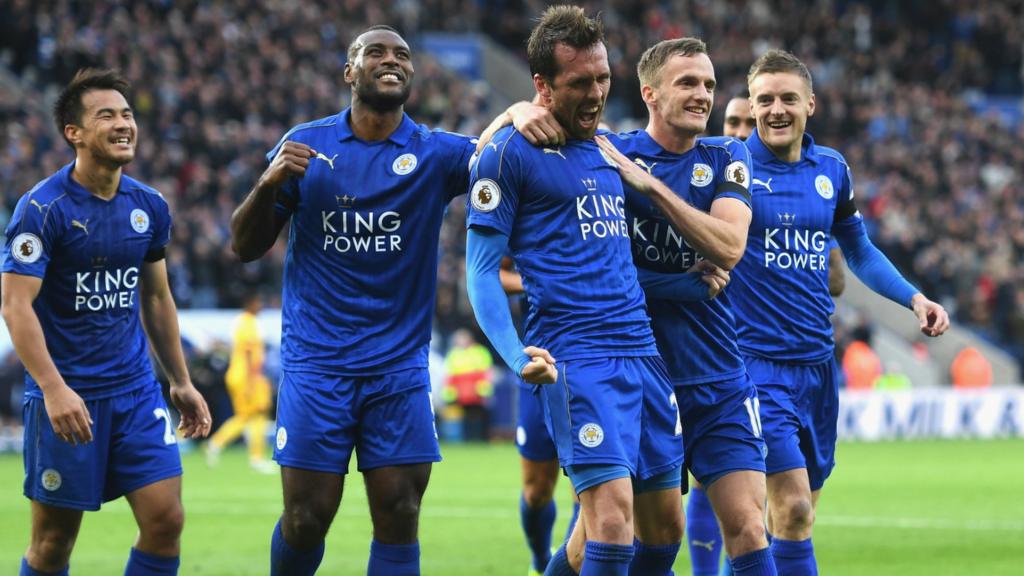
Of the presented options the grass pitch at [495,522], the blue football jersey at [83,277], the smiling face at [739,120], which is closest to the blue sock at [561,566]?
the blue football jersey at [83,277]

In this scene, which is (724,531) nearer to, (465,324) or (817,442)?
(817,442)

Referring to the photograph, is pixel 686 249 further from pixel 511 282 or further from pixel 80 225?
pixel 80 225

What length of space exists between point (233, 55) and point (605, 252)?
2205 centimetres

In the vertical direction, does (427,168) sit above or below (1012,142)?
below

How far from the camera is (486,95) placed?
33125mm

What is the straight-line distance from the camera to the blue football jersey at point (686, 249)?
6.68m

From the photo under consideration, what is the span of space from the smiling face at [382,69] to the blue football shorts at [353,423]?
3.75 ft

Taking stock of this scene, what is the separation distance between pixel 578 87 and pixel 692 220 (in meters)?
0.69

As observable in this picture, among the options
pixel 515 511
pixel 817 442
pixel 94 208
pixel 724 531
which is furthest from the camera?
pixel 515 511

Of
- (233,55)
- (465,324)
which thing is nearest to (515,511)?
(465,324)

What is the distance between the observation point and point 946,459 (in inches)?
826

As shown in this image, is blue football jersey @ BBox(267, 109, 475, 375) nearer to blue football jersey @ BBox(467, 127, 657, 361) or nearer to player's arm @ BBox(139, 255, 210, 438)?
blue football jersey @ BBox(467, 127, 657, 361)

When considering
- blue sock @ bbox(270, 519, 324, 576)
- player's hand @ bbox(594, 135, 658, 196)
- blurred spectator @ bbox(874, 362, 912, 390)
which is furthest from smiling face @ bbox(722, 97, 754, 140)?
blurred spectator @ bbox(874, 362, 912, 390)

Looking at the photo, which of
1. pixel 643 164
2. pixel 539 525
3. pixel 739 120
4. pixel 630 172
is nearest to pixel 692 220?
pixel 630 172
